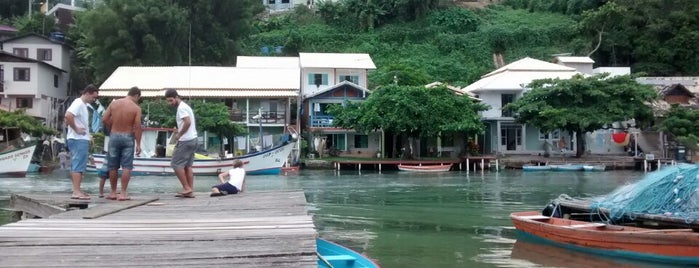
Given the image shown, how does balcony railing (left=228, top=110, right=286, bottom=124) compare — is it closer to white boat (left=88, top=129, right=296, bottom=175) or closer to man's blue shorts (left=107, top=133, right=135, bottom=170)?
white boat (left=88, top=129, right=296, bottom=175)

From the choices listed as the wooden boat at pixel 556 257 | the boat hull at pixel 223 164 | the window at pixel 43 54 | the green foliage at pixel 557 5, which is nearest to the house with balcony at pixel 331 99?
the boat hull at pixel 223 164

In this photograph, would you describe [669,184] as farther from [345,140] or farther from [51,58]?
[51,58]

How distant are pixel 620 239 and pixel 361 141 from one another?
37.2 m

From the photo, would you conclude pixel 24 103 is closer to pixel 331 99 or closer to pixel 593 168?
pixel 331 99

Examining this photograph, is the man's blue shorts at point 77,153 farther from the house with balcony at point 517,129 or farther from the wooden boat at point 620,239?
the house with balcony at point 517,129

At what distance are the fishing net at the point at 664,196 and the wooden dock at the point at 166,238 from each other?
23.8 feet

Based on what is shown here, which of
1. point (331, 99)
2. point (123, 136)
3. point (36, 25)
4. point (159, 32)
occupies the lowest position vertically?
point (123, 136)

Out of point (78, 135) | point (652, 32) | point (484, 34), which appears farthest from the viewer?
point (484, 34)

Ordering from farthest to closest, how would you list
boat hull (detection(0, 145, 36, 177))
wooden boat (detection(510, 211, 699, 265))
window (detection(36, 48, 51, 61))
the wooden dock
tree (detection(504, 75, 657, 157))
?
window (detection(36, 48, 51, 61))
tree (detection(504, 75, 657, 157))
boat hull (detection(0, 145, 36, 177))
wooden boat (detection(510, 211, 699, 265))
the wooden dock

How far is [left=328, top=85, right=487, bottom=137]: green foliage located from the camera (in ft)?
143

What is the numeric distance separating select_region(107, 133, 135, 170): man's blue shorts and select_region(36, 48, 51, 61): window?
157 feet

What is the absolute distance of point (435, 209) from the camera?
21078 millimetres

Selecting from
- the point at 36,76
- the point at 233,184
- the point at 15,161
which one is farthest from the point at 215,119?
the point at 233,184

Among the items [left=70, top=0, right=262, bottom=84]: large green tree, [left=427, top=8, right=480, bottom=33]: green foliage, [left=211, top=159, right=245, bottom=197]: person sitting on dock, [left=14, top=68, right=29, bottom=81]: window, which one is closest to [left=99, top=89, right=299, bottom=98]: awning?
[left=70, top=0, right=262, bottom=84]: large green tree
